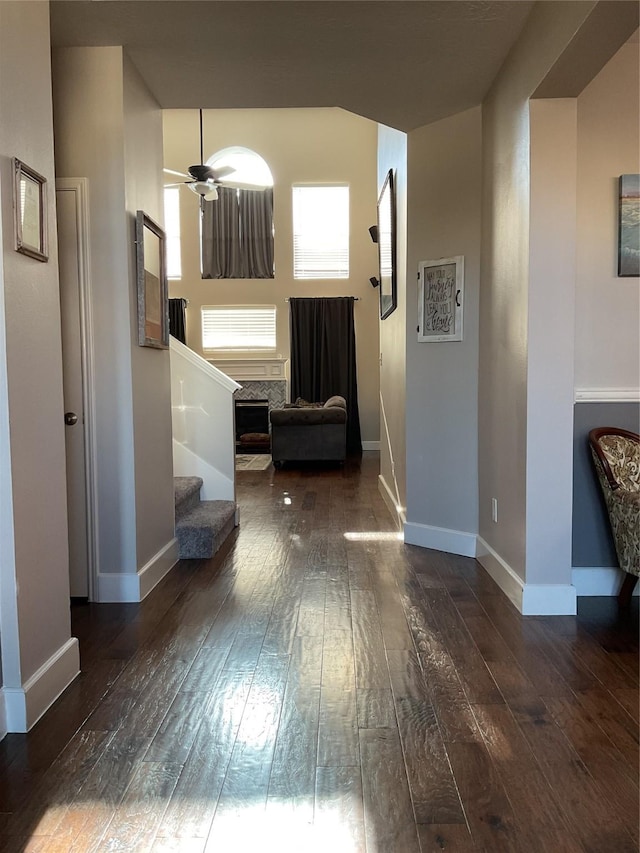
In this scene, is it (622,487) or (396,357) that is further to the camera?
(396,357)

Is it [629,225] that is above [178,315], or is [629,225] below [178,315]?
below

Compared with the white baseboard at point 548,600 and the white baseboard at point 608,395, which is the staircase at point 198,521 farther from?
the white baseboard at point 608,395

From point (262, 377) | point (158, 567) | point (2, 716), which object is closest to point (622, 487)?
point (158, 567)

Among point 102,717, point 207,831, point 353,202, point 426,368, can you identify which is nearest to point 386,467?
point 426,368

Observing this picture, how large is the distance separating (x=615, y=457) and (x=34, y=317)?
2544 mm

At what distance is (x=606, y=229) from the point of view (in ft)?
10.3

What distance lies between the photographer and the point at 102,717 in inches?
80.0

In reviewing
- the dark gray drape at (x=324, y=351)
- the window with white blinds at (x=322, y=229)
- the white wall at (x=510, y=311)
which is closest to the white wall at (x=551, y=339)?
the white wall at (x=510, y=311)

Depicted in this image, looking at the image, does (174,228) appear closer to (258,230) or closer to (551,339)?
(258,230)

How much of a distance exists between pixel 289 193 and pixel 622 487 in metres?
8.47

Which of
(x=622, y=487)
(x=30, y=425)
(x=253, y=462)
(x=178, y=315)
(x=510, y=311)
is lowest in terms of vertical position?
(x=253, y=462)

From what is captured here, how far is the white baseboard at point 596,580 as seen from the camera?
3.19m

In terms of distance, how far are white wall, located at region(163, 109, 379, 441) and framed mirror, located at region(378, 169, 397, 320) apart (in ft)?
15.0

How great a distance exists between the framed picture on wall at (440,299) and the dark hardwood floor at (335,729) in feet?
5.03
